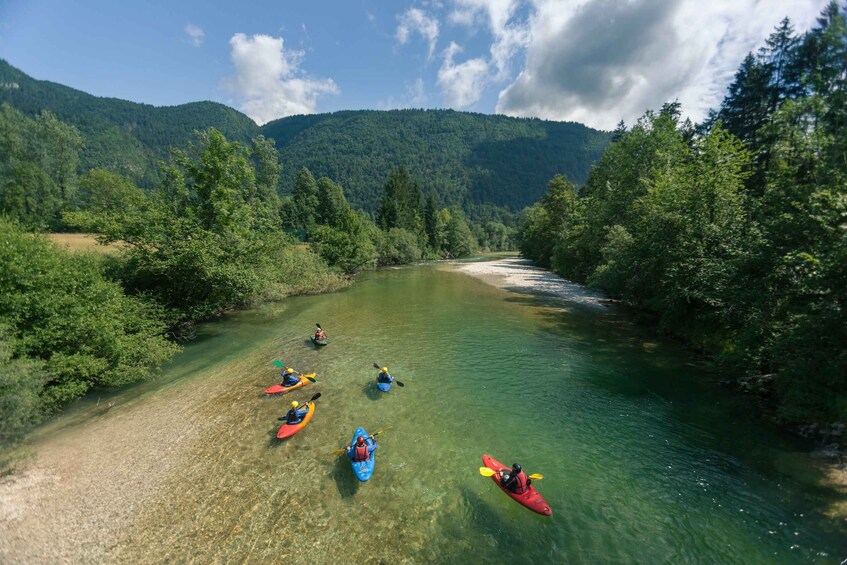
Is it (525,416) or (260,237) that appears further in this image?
(260,237)

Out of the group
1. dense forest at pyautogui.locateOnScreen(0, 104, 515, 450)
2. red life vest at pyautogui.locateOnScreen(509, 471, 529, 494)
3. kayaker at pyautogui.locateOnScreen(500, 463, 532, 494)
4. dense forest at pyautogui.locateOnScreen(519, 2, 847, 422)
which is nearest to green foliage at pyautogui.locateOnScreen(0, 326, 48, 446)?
dense forest at pyautogui.locateOnScreen(0, 104, 515, 450)

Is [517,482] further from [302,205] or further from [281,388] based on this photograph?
[302,205]

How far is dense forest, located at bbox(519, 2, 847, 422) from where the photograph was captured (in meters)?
10.7

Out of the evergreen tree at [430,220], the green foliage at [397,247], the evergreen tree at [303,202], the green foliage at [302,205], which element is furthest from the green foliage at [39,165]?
the evergreen tree at [430,220]

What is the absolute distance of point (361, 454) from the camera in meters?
11.1

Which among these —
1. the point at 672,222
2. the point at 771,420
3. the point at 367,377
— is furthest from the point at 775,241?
the point at 367,377

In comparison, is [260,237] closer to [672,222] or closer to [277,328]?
[277,328]

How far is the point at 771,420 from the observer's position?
42.9 feet

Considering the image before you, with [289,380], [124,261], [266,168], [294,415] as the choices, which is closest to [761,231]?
[294,415]

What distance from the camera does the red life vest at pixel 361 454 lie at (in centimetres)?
1108

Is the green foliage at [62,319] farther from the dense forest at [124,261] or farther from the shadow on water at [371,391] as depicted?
the shadow on water at [371,391]

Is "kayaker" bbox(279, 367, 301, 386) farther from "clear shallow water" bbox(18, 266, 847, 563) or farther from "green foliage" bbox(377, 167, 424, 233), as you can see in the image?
"green foliage" bbox(377, 167, 424, 233)

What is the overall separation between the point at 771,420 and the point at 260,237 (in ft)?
106

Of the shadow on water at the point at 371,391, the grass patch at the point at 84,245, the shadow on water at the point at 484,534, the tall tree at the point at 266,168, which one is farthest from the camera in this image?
the tall tree at the point at 266,168
